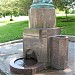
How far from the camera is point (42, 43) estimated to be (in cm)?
559

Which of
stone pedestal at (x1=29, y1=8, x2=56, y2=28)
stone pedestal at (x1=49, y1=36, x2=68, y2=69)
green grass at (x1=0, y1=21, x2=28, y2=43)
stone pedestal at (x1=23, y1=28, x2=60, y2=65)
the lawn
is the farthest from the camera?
the lawn

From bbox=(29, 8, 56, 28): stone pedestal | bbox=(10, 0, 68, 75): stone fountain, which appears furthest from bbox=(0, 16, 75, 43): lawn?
bbox=(29, 8, 56, 28): stone pedestal

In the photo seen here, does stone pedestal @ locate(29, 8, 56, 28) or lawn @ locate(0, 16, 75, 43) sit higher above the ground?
stone pedestal @ locate(29, 8, 56, 28)


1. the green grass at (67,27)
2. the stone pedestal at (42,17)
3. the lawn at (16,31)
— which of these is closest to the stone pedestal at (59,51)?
the stone pedestal at (42,17)

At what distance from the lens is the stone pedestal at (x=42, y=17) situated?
5730 mm

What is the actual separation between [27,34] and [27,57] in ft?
2.36

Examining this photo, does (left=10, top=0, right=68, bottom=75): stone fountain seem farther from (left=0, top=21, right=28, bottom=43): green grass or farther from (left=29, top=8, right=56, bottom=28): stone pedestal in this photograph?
(left=0, top=21, right=28, bottom=43): green grass

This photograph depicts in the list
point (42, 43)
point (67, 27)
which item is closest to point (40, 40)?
point (42, 43)

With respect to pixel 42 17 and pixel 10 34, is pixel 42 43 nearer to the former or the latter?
pixel 42 17

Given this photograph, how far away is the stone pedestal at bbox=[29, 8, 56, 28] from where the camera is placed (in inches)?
226

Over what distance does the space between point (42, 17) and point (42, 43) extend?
0.74 metres

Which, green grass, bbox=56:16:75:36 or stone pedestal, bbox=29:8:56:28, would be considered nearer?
stone pedestal, bbox=29:8:56:28

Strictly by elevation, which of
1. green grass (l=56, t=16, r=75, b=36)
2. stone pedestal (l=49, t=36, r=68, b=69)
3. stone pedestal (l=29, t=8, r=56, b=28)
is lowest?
green grass (l=56, t=16, r=75, b=36)

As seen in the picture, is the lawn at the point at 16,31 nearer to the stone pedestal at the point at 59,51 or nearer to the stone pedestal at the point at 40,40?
the stone pedestal at the point at 40,40
